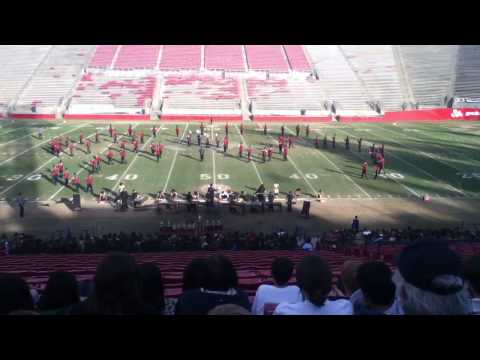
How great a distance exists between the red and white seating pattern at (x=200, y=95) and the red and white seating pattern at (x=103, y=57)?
8.50m

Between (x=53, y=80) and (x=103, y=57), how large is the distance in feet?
26.8

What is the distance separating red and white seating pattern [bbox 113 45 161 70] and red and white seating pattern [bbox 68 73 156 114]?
2.87 metres

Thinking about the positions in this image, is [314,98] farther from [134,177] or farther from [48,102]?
[134,177]

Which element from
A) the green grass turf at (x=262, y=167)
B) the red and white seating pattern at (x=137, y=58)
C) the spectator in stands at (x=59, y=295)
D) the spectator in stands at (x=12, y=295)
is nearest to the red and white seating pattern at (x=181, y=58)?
the red and white seating pattern at (x=137, y=58)

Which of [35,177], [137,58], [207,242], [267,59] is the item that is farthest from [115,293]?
[137,58]

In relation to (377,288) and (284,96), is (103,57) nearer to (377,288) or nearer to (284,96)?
(284,96)

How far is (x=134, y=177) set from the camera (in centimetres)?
1978

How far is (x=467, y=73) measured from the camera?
51.3m

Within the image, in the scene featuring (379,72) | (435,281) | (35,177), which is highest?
(379,72)

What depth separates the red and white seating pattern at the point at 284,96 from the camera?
45312 millimetres

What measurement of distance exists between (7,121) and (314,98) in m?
30.0

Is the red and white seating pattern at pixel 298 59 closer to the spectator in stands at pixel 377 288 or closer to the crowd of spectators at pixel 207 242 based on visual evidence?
the crowd of spectators at pixel 207 242

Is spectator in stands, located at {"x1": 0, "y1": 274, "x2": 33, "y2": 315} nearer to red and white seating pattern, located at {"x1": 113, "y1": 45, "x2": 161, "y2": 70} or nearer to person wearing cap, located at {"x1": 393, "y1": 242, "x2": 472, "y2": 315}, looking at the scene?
person wearing cap, located at {"x1": 393, "y1": 242, "x2": 472, "y2": 315}
